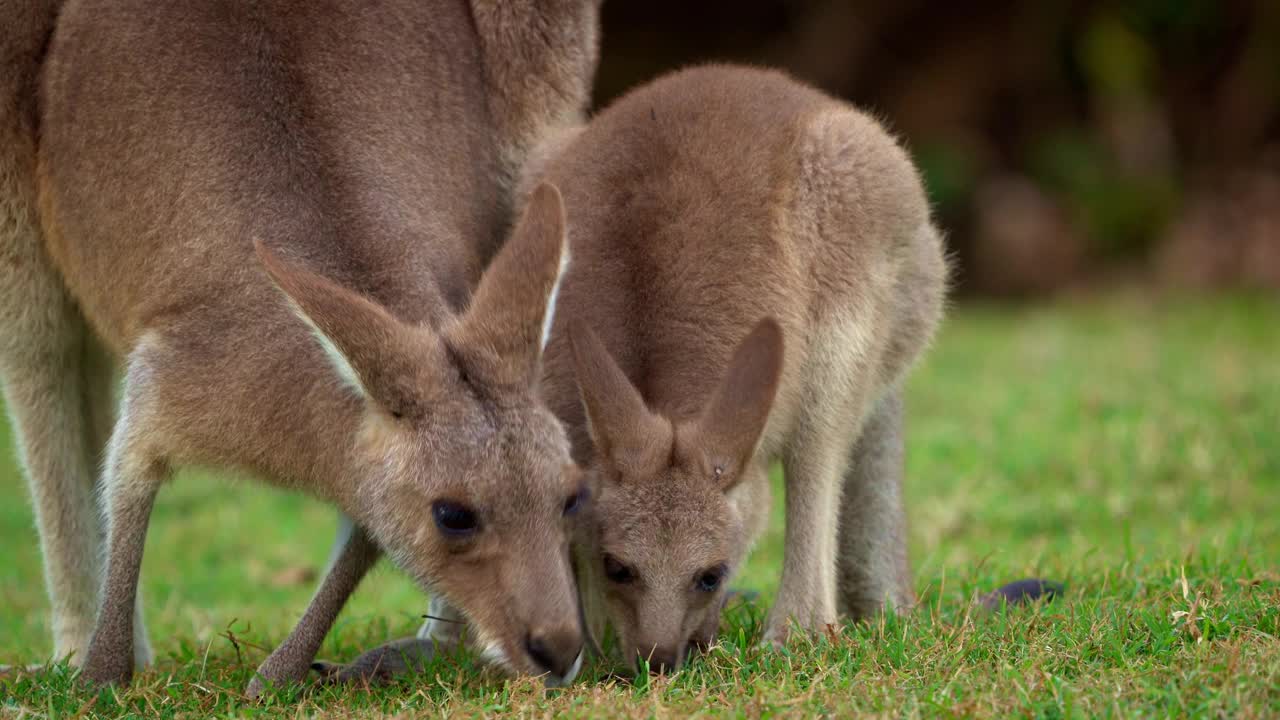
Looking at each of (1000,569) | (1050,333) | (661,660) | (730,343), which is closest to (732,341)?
(730,343)

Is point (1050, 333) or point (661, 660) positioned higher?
point (661, 660)

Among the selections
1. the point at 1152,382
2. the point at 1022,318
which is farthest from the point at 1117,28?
the point at 1152,382

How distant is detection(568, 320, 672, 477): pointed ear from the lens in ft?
12.3

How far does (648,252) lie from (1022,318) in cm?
773

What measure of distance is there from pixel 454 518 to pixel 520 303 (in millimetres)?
506

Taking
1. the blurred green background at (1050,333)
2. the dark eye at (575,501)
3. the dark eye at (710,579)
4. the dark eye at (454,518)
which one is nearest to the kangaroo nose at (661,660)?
the dark eye at (710,579)

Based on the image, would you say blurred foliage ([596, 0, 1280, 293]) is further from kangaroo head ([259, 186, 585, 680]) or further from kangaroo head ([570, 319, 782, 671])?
kangaroo head ([259, 186, 585, 680])

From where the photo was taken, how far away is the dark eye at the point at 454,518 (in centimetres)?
354

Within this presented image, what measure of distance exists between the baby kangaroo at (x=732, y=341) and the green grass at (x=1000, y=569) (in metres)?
0.24

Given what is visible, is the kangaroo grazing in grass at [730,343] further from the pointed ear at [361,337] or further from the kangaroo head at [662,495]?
the pointed ear at [361,337]

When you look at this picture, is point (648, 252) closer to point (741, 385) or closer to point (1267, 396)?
point (741, 385)

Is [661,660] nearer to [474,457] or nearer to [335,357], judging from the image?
[474,457]

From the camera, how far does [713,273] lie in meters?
4.25

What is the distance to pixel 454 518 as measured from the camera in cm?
355
